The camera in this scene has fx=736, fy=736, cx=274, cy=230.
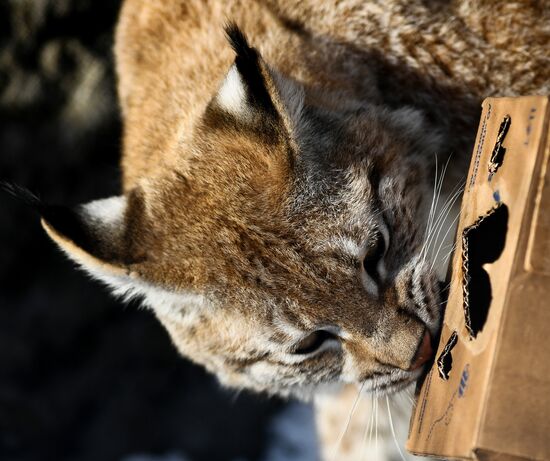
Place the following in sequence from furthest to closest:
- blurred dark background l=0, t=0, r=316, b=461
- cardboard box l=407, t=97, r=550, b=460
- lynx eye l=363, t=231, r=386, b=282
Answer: blurred dark background l=0, t=0, r=316, b=461, lynx eye l=363, t=231, r=386, b=282, cardboard box l=407, t=97, r=550, b=460

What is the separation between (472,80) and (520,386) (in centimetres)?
161

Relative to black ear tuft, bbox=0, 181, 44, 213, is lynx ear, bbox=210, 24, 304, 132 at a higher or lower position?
higher

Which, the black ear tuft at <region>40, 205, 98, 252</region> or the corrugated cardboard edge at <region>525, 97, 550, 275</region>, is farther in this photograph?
the black ear tuft at <region>40, 205, 98, 252</region>

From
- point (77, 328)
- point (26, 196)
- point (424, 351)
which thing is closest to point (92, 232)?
point (26, 196)

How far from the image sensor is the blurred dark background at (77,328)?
4.50m

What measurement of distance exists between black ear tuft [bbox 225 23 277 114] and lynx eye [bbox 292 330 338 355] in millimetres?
793

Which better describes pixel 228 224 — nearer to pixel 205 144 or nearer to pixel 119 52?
pixel 205 144

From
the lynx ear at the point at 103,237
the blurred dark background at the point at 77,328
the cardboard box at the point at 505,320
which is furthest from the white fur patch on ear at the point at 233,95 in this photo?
the blurred dark background at the point at 77,328

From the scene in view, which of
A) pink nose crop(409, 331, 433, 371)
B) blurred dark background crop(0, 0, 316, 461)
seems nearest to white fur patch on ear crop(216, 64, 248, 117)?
pink nose crop(409, 331, 433, 371)

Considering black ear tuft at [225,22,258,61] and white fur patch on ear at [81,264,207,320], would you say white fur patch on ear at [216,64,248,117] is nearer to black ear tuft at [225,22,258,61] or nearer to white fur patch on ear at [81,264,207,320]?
black ear tuft at [225,22,258,61]

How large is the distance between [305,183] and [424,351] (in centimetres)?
69

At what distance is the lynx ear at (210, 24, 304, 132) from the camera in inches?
91.2

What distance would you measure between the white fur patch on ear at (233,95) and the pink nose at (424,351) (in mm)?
964

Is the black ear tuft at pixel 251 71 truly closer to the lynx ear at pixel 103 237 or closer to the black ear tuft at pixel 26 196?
the lynx ear at pixel 103 237
